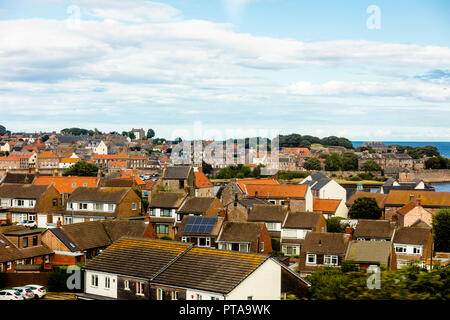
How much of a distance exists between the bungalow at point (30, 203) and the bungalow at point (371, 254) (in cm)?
3272

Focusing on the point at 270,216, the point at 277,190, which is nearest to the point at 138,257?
the point at 270,216

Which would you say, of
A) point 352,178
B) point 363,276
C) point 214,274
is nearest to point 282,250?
point 214,274

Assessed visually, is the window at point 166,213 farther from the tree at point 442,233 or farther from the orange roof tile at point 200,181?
the tree at point 442,233

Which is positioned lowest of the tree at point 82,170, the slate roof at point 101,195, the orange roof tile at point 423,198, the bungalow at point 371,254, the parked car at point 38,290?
the parked car at point 38,290

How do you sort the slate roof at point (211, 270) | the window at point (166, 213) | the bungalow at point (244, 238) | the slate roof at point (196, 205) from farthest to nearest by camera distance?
the window at point (166, 213)
the slate roof at point (196, 205)
the bungalow at point (244, 238)
the slate roof at point (211, 270)

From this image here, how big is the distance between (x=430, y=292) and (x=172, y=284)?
13296mm

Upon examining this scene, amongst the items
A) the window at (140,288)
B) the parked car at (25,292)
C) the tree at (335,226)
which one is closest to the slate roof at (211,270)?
the window at (140,288)

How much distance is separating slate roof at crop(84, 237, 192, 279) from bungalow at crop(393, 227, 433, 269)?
2128 centimetres

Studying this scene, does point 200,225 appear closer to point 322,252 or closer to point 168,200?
point 168,200

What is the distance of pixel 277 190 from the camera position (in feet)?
192

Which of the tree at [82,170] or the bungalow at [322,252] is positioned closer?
the bungalow at [322,252]

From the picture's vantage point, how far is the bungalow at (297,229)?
41406mm

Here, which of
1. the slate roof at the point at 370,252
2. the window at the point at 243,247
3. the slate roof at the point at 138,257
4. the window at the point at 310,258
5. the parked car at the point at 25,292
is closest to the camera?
the slate roof at the point at 138,257
